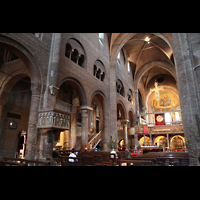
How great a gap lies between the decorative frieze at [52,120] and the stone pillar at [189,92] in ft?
22.5

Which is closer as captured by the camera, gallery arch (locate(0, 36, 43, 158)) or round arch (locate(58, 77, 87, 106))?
gallery arch (locate(0, 36, 43, 158))

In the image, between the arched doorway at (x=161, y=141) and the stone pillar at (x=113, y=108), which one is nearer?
the stone pillar at (x=113, y=108)

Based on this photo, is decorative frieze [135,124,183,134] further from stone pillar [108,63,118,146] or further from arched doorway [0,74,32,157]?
arched doorway [0,74,32,157]

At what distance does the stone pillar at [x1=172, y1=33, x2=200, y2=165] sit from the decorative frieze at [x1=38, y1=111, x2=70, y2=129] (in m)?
6.87

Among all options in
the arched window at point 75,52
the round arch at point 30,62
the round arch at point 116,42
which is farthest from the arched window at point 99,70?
the round arch at point 30,62

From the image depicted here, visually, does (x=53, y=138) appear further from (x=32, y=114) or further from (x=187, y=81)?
(x=187, y=81)

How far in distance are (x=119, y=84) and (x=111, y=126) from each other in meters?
6.76

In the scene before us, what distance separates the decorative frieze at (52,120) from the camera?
27.1 ft

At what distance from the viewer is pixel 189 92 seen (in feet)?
29.7

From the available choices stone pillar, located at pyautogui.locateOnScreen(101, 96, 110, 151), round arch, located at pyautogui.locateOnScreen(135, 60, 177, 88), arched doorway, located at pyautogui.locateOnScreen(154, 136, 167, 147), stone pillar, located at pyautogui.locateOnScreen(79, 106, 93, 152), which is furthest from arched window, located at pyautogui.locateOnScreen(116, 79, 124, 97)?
arched doorway, located at pyautogui.locateOnScreen(154, 136, 167, 147)

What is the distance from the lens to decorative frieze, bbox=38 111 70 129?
326 inches

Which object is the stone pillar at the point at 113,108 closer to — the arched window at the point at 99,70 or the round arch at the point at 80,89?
the arched window at the point at 99,70

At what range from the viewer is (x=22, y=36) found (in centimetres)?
866
